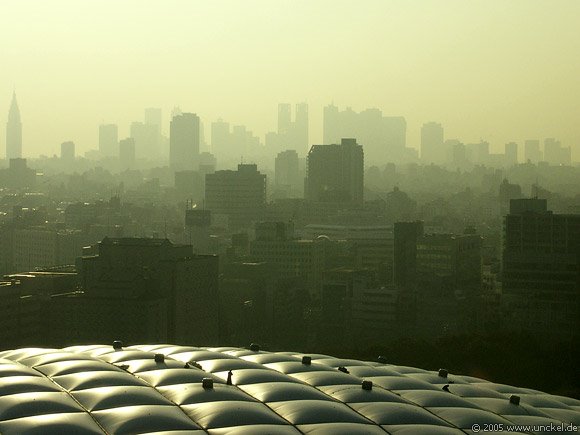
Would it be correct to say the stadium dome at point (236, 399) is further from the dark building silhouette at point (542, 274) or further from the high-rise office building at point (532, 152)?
the high-rise office building at point (532, 152)

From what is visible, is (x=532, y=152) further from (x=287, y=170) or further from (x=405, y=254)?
(x=405, y=254)

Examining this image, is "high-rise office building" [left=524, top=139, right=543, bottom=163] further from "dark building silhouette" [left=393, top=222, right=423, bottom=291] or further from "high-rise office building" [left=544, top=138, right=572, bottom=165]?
"dark building silhouette" [left=393, top=222, right=423, bottom=291]

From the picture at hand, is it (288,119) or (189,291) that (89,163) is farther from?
(189,291)

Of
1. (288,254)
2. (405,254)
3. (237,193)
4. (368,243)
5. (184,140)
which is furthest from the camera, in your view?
Result: (184,140)

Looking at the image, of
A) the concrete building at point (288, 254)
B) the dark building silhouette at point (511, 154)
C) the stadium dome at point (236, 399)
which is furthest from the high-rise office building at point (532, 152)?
the stadium dome at point (236, 399)

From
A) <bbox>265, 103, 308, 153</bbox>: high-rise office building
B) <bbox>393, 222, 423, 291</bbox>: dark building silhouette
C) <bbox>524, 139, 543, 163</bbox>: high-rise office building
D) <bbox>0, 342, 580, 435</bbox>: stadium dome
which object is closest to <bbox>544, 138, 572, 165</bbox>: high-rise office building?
<bbox>524, 139, 543, 163</bbox>: high-rise office building

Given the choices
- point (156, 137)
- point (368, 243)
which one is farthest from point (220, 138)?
point (368, 243)
